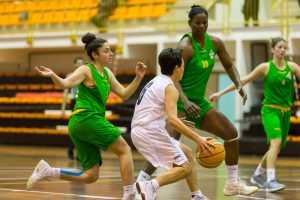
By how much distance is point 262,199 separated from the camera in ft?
28.3

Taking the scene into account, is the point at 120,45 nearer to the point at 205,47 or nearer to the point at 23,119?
the point at 23,119

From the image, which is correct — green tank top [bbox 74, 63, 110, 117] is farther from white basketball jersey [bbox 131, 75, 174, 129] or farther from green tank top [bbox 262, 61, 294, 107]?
→ green tank top [bbox 262, 61, 294, 107]

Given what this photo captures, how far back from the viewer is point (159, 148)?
7.06 meters

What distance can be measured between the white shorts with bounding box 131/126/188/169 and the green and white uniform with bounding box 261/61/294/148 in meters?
3.39


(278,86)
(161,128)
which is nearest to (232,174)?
(161,128)

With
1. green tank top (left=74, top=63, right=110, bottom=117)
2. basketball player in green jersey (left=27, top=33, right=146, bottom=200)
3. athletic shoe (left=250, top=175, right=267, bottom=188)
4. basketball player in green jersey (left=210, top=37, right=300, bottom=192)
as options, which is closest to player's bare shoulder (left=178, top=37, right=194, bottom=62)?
basketball player in green jersey (left=27, top=33, right=146, bottom=200)

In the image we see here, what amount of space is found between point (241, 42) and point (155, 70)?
3.64m

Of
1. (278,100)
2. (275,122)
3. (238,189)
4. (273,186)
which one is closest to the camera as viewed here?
(238,189)

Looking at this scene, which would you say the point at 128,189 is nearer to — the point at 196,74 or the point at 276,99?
the point at 196,74

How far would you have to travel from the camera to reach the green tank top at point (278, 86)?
10.4 m

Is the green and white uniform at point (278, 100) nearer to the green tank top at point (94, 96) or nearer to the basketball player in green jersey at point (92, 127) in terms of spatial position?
the basketball player in green jersey at point (92, 127)

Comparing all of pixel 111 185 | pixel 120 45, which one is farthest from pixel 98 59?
pixel 120 45

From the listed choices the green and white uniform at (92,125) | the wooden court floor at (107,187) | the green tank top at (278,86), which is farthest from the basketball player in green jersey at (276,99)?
the green and white uniform at (92,125)

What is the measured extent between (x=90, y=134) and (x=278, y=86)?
371 cm
